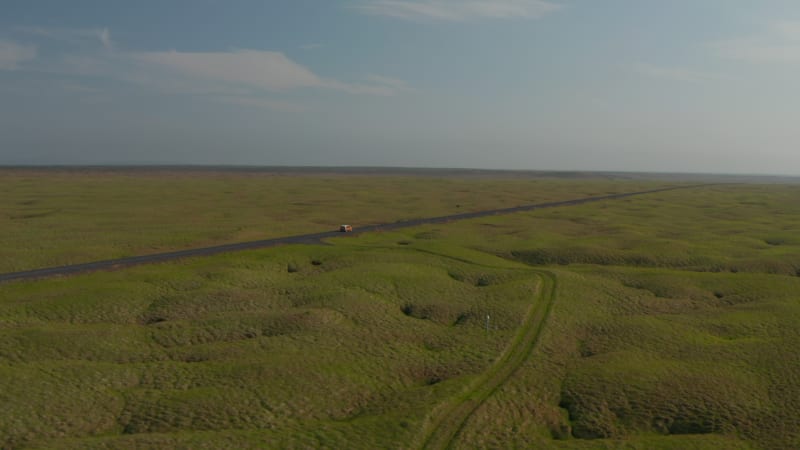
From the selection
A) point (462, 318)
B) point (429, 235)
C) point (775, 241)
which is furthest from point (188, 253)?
point (775, 241)

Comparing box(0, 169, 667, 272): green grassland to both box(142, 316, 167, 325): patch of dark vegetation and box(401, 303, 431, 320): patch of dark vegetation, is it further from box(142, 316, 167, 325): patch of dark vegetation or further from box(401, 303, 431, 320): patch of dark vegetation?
box(401, 303, 431, 320): patch of dark vegetation

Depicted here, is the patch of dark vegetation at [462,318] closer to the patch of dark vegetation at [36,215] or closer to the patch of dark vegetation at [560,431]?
the patch of dark vegetation at [560,431]

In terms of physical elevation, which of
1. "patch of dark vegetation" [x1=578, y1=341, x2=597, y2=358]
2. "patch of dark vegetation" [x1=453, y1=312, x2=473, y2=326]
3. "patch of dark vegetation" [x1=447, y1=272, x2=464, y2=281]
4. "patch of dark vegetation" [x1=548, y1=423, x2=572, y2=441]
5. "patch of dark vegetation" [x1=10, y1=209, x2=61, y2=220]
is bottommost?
"patch of dark vegetation" [x1=548, y1=423, x2=572, y2=441]

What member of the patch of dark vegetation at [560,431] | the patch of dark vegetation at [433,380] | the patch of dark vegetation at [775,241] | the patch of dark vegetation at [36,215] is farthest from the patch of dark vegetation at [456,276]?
the patch of dark vegetation at [36,215]

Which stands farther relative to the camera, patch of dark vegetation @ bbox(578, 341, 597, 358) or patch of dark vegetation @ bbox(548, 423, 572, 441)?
patch of dark vegetation @ bbox(578, 341, 597, 358)

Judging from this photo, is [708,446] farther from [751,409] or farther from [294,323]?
[294,323]

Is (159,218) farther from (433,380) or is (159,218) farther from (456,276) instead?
(433,380)

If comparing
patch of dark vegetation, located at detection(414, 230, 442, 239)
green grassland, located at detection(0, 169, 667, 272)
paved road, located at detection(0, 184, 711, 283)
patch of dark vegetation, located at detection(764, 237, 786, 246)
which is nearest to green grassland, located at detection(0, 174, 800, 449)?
paved road, located at detection(0, 184, 711, 283)
